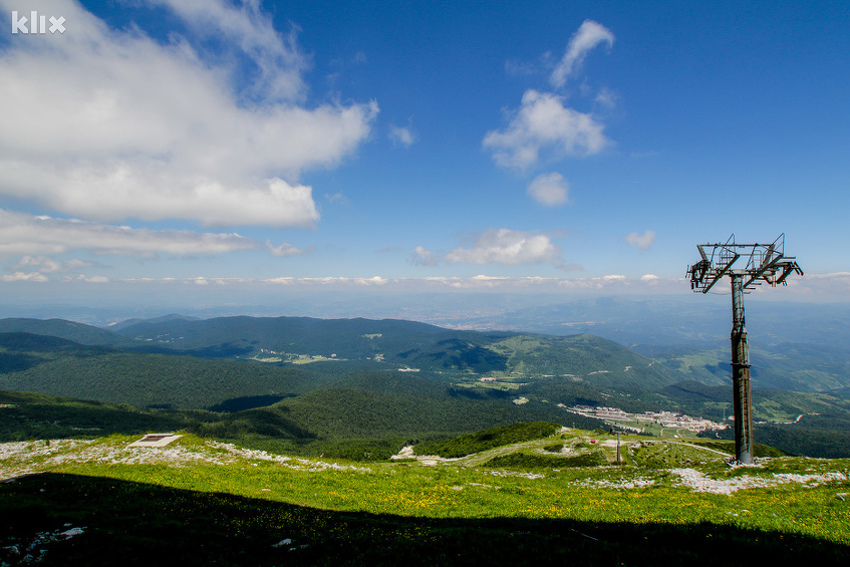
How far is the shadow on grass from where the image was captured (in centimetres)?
1297

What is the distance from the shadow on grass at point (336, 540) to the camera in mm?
12969

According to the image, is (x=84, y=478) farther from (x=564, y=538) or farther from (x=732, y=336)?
(x=732, y=336)

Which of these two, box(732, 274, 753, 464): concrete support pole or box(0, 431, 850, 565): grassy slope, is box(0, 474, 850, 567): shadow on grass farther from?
box(732, 274, 753, 464): concrete support pole

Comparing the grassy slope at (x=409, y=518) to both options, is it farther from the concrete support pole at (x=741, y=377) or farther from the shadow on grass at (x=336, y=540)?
the concrete support pole at (x=741, y=377)

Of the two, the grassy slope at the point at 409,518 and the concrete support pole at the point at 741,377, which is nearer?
the grassy slope at the point at 409,518

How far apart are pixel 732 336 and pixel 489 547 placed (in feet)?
108

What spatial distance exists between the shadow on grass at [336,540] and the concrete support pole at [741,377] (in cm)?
2247

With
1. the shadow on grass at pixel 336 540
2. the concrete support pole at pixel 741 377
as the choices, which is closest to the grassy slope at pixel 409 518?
the shadow on grass at pixel 336 540

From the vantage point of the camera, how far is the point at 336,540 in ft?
51.3

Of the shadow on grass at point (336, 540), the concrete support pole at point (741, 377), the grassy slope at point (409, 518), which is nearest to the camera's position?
the shadow on grass at point (336, 540)

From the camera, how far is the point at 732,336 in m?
33.2

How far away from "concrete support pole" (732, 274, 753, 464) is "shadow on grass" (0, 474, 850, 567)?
22.5 meters

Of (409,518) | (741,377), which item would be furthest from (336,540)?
(741,377)

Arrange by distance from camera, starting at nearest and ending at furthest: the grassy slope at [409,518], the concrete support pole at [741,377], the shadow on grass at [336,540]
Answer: the shadow on grass at [336,540] < the grassy slope at [409,518] < the concrete support pole at [741,377]
